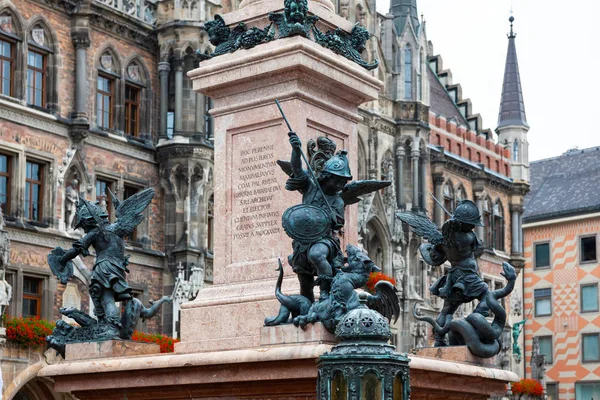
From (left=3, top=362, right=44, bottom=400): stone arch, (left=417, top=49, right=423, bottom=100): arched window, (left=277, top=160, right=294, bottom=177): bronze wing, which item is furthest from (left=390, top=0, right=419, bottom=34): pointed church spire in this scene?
(left=277, top=160, right=294, bottom=177): bronze wing

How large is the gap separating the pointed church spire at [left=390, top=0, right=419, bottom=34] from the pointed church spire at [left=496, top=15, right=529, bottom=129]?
908 centimetres

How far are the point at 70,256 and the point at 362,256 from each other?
3.28 m

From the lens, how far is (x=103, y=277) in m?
12.3

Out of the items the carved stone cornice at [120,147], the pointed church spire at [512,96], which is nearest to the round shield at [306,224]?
the carved stone cornice at [120,147]

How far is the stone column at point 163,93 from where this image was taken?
36.7 metres

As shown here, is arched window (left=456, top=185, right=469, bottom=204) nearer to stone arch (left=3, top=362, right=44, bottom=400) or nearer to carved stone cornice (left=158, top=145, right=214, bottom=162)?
carved stone cornice (left=158, top=145, right=214, bottom=162)

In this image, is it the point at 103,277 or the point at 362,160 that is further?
the point at 362,160

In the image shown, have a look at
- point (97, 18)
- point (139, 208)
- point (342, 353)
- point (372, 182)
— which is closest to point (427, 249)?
point (372, 182)

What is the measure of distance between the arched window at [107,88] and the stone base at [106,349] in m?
23.6

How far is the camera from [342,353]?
6926 mm

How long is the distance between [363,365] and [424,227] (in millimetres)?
6340

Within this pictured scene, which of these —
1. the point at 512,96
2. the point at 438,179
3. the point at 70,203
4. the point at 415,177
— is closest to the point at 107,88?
the point at 70,203

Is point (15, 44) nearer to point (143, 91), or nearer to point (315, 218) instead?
point (143, 91)

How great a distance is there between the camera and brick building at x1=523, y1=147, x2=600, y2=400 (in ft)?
187
